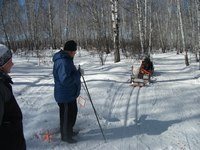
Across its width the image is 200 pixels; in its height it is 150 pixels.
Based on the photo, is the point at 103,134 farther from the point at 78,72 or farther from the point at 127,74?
the point at 127,74

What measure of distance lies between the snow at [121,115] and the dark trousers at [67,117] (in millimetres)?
208

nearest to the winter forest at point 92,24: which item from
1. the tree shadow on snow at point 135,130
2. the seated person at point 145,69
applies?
the seated person at point 145,69

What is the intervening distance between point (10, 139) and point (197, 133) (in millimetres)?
4279

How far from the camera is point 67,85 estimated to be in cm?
635

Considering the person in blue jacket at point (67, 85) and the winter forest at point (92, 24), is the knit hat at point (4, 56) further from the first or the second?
the winter forest at point (92, 24)

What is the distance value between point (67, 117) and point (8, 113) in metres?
2.71

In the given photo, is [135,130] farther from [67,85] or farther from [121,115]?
[67,85]

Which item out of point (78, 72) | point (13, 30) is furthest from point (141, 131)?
point (13, 30)

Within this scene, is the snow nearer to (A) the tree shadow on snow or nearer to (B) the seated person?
(A) the tree shadow on snow

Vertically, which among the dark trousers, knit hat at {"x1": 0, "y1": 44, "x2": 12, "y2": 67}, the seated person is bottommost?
the dark trousers

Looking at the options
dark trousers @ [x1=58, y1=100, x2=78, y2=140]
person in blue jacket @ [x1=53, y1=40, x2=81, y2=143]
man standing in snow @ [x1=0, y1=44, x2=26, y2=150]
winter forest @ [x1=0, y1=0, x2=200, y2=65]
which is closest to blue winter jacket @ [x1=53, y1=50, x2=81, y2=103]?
person in blue jacket @ [x1=53, y1=40, x2=81, y2=143]

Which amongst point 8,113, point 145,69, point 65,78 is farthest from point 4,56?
point 145,69

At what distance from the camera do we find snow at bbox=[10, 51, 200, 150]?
6520 millimetres

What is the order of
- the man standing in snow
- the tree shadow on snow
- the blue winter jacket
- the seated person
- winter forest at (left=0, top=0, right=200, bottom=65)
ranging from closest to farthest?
the man standing in snow < the blue winter jacket < the tree shadow on snow < the seated person < winter forest at (left=0, top=0, right=200, bottom=65)
